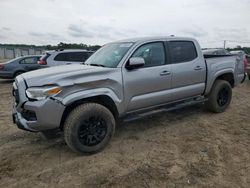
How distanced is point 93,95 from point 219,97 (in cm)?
362

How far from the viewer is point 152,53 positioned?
4902mm

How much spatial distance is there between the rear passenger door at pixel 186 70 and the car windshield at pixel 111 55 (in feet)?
3.35

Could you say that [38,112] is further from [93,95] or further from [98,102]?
[98,102]

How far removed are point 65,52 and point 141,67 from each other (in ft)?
24.1

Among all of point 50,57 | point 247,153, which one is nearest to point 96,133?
point 247,153

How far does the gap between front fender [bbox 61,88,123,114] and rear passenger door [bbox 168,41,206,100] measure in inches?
53.9

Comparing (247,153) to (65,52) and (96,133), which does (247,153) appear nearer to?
(96,133)

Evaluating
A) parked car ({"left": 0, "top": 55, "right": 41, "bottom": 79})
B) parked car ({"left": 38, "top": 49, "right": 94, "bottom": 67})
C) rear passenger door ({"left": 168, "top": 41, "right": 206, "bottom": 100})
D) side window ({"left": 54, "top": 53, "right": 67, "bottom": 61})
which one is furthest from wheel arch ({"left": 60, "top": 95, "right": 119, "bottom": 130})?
parked car ({"left": 0, "top": 55, "right": 41, "bottom": 79})

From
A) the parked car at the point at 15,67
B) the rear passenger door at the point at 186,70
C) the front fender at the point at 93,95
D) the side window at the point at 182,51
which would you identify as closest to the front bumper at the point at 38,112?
the front fender at the point at 93,95

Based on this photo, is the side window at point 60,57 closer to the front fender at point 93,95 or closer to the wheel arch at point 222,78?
the wheel arch at point 222,78

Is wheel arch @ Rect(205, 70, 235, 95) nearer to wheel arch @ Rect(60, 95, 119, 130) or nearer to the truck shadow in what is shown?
the truck shadow

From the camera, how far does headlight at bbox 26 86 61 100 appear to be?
3.66m

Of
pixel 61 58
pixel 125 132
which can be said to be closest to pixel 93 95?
pixel 125 132

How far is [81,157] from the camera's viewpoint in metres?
3.98
